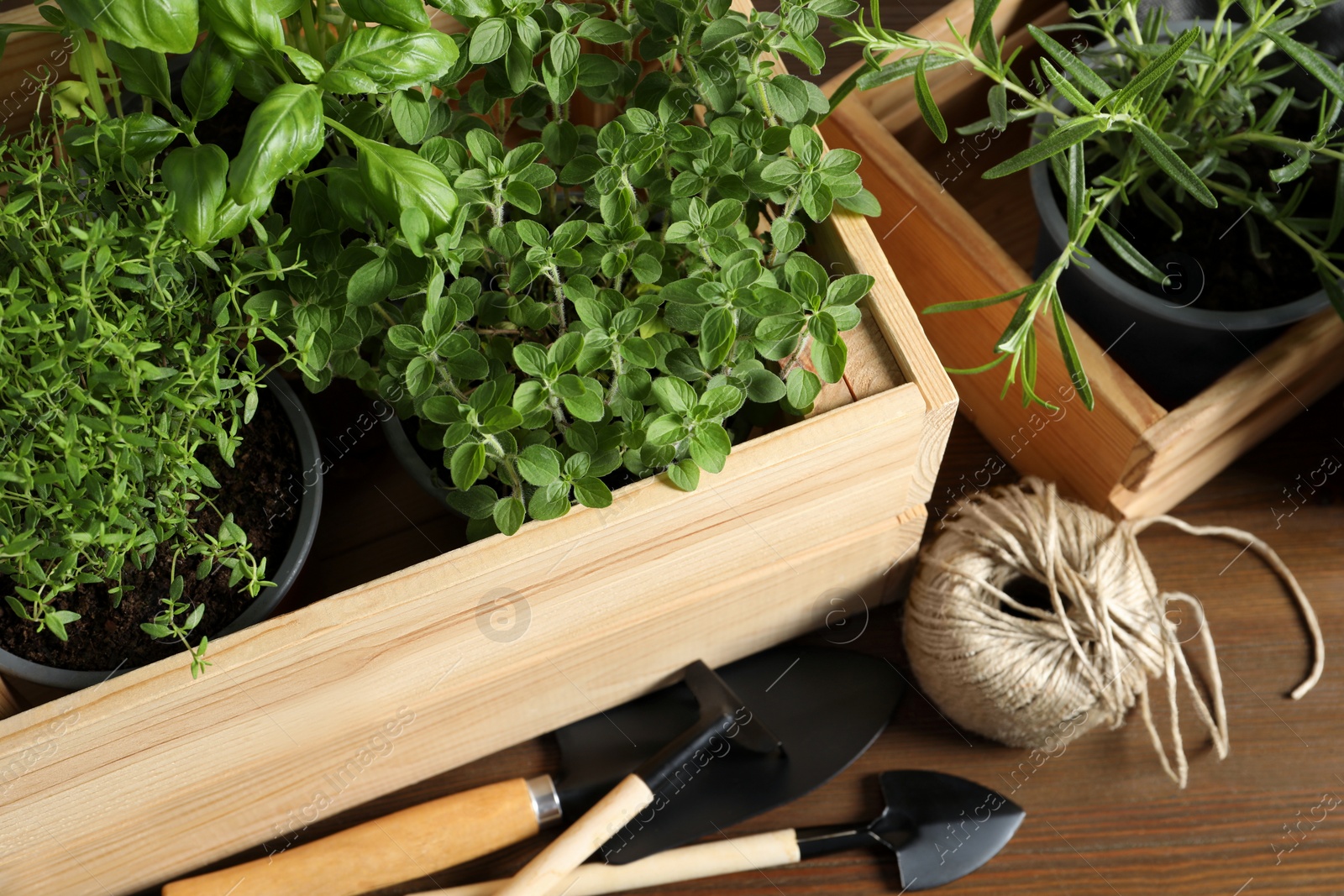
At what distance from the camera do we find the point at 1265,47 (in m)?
0.87

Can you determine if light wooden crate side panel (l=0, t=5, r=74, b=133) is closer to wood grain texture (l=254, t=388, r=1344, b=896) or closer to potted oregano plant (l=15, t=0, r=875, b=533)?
potted oregano plant (l=15, t=0, r=875, b=533)

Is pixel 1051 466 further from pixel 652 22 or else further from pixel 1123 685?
pixel 652 22

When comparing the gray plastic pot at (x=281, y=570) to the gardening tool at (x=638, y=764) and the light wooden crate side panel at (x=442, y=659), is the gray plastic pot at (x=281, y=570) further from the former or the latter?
the gardening tool at (x=638, y=764)

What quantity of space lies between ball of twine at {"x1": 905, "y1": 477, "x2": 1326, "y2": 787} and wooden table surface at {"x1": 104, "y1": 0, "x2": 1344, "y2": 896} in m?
0.03

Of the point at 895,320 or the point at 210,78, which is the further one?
the point at 895,320

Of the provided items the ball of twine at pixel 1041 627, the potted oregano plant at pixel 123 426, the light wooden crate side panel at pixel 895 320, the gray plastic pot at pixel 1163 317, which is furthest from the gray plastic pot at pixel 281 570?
the gray plastic pot at pixel 1163 317

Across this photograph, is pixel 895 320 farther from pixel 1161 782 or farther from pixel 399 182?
pixel 1161 782

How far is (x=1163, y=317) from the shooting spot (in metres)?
0.87

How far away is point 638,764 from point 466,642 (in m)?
0.26

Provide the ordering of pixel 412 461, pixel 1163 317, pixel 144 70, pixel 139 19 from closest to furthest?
pixel 139 19, pixel 144 70, pixel 412 461, pixel 1163 317

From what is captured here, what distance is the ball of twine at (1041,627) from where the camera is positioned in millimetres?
873

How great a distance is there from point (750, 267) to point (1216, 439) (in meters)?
0.54

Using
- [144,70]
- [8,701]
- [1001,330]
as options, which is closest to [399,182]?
[144,70]

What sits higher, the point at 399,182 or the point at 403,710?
the point at 399,182
